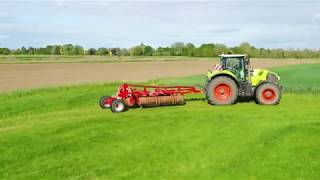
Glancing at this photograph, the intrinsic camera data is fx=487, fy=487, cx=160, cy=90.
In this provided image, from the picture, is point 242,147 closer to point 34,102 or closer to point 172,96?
point 172,96

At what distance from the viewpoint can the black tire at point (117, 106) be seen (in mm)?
18688

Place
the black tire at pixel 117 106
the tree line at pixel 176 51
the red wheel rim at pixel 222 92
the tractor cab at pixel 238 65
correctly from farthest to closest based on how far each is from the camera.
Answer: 1. the tree line at pixel 176 51
2. the tractor cab at pixel 238 65
3. the red wheel rim at pixel 222 92
4. the black tire at pixel 117 106

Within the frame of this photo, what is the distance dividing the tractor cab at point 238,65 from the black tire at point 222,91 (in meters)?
0.68

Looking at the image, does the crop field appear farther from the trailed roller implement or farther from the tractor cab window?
the tractor cab window

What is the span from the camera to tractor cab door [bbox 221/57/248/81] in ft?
66.5

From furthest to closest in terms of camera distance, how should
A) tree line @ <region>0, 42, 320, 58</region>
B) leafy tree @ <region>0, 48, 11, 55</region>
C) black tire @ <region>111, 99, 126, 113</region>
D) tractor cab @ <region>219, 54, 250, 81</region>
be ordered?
leafy tree @ <region>0, 48, 11, 55</region> → tree line @ <region>0, 42, 320, 58</region> → tractor cab @ <region>219, 54, 250, 81</region> → black tire @ <region>111, 99, 126, 113</region>

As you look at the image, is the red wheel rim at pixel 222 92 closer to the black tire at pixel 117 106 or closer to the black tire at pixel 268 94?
the black tire at pixel 268 94

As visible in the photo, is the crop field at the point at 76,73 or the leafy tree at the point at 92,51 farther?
the leafy tree at the point at 92,51

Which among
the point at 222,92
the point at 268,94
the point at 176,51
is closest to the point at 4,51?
the point at 176,51

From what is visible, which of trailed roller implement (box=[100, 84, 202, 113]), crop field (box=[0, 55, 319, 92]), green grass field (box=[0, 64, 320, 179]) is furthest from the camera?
crop field (box=[0, 55, 319, 92])

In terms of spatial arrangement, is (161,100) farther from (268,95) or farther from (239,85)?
(268,95)

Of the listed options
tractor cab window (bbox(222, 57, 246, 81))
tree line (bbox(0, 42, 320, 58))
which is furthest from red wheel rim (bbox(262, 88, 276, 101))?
tree line (bbox(0, 42, 320, 58))

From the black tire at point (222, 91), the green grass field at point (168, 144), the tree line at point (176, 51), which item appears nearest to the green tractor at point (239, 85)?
the black tire at point (222, 91)

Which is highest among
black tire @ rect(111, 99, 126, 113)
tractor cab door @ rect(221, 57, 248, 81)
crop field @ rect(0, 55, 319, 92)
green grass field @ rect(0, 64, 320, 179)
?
tractor cab door @ rect(221, 57, 248, 81)
